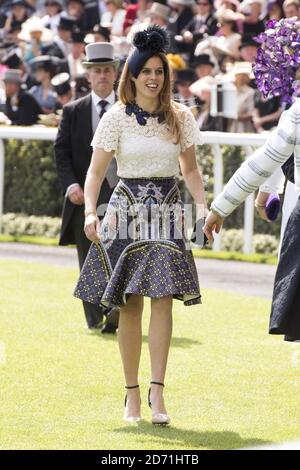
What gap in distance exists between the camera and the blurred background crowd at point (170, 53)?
15578 mm

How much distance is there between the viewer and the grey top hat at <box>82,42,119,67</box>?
32.6 feet

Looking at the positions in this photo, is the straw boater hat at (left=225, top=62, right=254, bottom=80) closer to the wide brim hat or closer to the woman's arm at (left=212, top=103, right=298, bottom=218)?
the wide brim hat

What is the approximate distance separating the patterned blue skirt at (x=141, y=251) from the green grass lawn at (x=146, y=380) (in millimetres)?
643

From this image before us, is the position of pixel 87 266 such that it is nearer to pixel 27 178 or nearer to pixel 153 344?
pixel 153 344

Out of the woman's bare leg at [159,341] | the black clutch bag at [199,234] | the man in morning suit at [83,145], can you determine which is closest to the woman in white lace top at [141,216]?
the woman's bare leg at [159,341]

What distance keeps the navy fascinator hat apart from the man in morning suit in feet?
9.37

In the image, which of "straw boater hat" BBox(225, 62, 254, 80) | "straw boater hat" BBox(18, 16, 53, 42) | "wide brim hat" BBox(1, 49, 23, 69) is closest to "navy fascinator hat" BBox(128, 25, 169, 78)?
"straw boater hat" BBox(225, 62, 254, 80)

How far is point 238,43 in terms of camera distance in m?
16.8

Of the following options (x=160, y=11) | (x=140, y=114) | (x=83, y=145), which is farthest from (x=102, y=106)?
(x=160, y=11)

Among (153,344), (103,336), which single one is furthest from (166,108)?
(103,336)

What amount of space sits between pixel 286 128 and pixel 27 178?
1042 cm

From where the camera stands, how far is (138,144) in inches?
276

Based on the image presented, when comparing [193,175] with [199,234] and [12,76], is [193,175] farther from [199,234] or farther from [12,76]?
[12,76]

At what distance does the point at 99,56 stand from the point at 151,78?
9.95 ft
